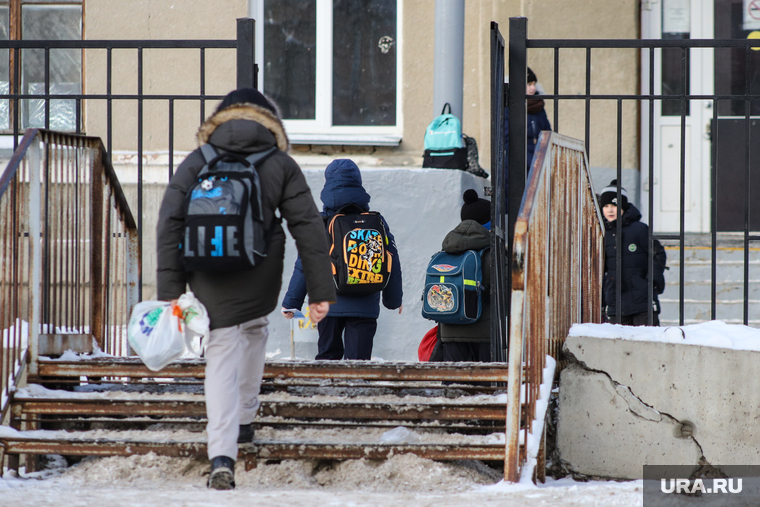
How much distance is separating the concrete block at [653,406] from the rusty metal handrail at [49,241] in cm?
263

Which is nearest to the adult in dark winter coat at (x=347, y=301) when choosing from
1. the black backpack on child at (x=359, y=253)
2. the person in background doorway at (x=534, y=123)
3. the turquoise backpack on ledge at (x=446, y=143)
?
the black backpack on child at (x=359, y=253)

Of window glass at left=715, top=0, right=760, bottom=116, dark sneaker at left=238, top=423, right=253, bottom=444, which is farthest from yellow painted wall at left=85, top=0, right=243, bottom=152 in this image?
dark sneaker at left=238, top=423, right=253, bottom=444

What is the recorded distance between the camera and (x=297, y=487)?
11.8 ft

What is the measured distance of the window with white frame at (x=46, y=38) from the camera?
862 cm

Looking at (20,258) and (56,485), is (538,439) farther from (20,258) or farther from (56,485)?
(20,258)

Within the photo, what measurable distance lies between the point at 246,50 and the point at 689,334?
299cm

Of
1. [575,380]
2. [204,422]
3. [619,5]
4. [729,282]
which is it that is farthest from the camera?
[619,5]

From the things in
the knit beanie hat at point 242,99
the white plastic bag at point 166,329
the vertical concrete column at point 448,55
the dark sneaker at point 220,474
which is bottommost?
the dark sneaker at point 220,474

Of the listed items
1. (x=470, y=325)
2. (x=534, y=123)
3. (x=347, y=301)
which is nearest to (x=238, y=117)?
(x=347, y=301)

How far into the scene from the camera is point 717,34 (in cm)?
845

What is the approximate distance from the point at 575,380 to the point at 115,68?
5974 mm

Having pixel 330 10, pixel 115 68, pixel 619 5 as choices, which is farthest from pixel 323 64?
pixel 619 5

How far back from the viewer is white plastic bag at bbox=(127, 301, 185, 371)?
3311mm

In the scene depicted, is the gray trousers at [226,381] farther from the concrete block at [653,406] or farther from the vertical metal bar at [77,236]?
the concrete block at [653,406]
